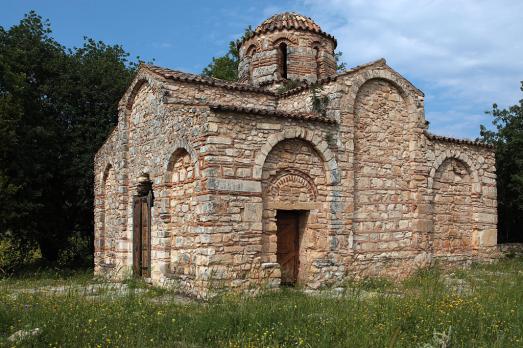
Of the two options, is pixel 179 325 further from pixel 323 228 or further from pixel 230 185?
pixel 323 228

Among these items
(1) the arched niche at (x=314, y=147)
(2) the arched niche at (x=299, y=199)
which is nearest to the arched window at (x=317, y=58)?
(1) the arched niche at (x=314, y=147)

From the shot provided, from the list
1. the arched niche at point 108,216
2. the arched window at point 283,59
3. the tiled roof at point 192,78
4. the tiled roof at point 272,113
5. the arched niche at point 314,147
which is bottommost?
the arched niche at point 108,216

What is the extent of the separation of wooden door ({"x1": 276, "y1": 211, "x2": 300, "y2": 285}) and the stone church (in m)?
0.03

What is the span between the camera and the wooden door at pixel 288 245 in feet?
35.7

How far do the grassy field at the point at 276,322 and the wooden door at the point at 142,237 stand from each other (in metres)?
4.41

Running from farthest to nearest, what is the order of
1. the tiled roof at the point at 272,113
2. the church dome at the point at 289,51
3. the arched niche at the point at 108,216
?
the church dome at the point at 289,51
the arched niche at the point at 108,216
the tiled roof at the point at 272,113

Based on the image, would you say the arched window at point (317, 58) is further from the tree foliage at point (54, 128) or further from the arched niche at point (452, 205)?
the tree foliage at point (54, 128)

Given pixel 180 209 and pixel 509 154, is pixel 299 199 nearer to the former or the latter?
pixel 180 209

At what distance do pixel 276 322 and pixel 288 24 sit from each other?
1071 cm

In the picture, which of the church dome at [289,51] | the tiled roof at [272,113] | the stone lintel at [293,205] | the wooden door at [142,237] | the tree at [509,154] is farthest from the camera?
the tree at [509,154]

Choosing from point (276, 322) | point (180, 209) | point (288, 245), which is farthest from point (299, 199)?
point (276, 322)

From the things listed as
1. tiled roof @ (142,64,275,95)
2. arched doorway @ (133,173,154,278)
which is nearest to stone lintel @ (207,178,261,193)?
arched doorway @ (133,173,154,278)

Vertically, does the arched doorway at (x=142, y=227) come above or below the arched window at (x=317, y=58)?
below

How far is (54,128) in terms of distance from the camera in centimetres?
1716
